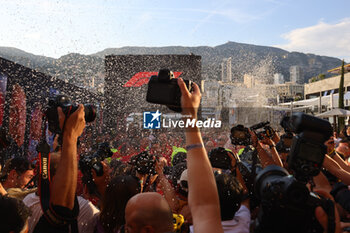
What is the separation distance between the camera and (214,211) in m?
1.23

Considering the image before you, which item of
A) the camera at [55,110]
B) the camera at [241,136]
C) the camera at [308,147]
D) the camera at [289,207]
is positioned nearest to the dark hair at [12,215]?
the camera at [55,110]

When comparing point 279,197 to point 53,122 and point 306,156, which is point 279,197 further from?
point 53,122

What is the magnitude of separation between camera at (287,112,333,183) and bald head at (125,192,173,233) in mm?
726

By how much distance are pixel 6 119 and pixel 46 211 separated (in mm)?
5608

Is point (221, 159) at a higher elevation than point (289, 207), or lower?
lower

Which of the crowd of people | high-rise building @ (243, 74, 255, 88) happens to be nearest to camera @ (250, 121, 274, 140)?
the crowd of people

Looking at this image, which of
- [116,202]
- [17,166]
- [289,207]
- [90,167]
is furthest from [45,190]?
[17,166]

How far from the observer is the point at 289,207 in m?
1.01

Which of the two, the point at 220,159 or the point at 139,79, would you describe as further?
the point at 139,79

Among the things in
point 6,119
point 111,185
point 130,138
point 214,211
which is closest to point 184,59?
point 130,138

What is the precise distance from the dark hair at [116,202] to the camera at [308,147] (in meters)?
1.37

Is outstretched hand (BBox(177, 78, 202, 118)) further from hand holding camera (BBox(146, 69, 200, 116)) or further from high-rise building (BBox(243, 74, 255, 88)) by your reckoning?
high-rise building (BBox(243, 74, 255, 88))

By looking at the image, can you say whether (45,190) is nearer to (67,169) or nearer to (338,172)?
(67,169)

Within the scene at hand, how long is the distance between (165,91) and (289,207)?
2.17 feet
